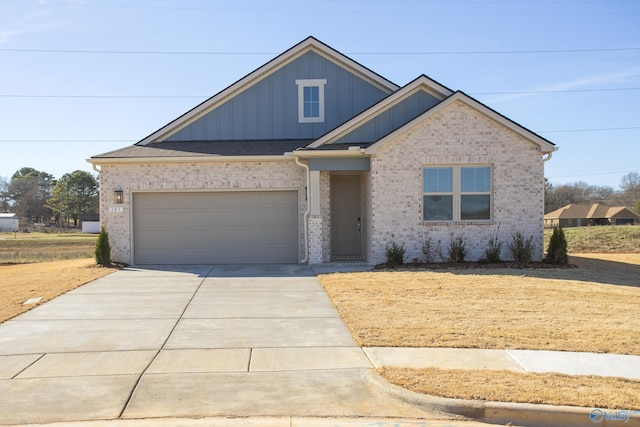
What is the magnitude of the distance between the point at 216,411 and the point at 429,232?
10460mm

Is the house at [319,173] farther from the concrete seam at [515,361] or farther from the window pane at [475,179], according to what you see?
the concrete seam at [515,361]

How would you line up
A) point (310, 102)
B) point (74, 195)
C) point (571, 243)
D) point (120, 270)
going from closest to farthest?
point (120, 270) < point (310, 102) < point (571, 243) < point (74, 195)

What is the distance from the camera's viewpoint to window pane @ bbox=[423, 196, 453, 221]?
14555 mm

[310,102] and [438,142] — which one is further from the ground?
[310,102]

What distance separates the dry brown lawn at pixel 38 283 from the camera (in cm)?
961

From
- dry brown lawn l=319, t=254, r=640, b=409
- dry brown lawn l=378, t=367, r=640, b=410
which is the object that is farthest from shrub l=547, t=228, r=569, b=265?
dry brown lawn l=378, t=367, r=640, b=410

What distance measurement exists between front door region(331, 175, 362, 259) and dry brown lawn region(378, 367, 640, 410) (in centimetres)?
1083

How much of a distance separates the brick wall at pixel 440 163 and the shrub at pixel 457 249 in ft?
0.45

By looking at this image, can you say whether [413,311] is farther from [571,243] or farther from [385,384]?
[571,243]

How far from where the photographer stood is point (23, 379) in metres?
5.76

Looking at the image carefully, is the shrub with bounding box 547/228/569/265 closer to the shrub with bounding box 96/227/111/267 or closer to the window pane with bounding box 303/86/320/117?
the window pane with bounding box 303/86/320/117

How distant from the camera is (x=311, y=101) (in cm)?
1784

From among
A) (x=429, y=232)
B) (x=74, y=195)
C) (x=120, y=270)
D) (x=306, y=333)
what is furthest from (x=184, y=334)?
(x=74, y=195)

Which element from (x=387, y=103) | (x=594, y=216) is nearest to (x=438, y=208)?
(x=387, y=103)
